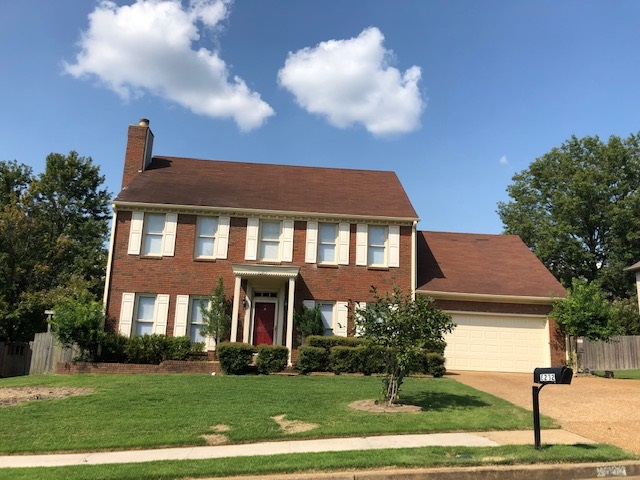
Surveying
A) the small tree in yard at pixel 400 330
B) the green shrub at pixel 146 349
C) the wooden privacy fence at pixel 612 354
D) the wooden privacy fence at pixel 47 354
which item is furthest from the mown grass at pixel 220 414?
the wooden privacy fence at pixel 612 354

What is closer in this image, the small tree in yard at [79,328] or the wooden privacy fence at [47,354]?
the small tree in yard at [79,328]

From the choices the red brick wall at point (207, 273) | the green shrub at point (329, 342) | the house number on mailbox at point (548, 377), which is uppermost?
the red brick wall at point (207, 273)

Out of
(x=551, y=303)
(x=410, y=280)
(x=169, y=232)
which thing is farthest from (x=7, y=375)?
(x=551, y=303)

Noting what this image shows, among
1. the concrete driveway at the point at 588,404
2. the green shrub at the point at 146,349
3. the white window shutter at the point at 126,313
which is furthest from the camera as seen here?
the white window shutter at the point at 126,313

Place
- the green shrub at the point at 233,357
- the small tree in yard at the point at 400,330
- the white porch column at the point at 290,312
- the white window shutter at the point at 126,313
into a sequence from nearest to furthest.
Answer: the small tree in yard at the point at 400,330, the green shrub at the point at 233,357, the white porch column at the point at 290,312, the white window shutter at the point at 126,313

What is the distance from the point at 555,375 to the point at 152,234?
1638 cm

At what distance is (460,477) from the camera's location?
6.20m

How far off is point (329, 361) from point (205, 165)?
12023mm

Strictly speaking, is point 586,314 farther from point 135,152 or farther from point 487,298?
point 135,152

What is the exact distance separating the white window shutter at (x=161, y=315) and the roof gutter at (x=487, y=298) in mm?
9729

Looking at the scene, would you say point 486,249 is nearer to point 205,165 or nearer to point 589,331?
point 589,331

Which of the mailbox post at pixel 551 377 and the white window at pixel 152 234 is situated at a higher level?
the white window at pixel 152 234

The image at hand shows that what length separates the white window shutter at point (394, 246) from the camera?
20.0 metres

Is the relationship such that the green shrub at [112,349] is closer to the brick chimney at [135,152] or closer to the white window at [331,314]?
the white window at [331,314]
